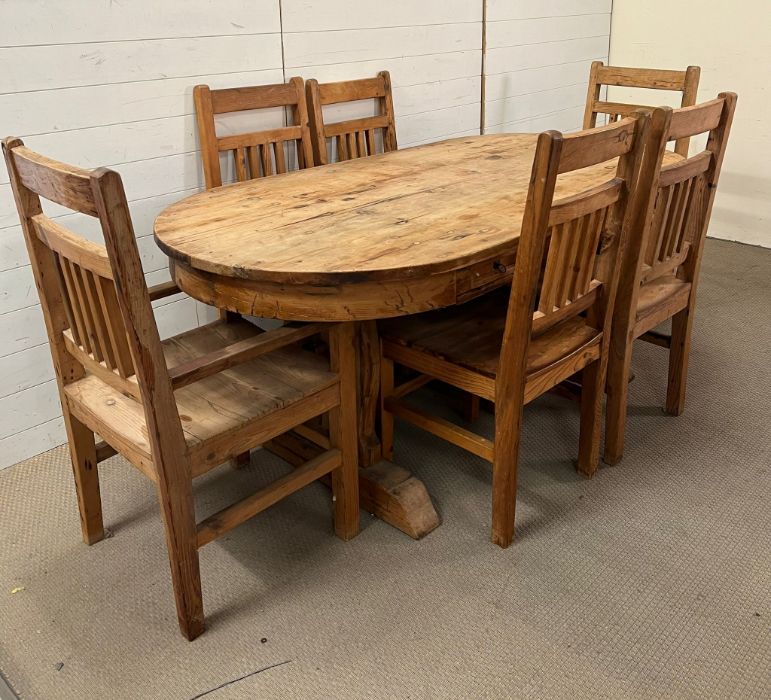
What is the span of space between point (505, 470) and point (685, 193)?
0.91 meters

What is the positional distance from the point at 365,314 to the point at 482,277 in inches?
11.6

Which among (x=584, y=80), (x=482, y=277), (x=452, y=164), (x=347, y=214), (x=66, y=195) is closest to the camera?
(x=66, y=195)

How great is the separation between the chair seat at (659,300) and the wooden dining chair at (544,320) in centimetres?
22

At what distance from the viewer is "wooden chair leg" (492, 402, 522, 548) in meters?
1.72

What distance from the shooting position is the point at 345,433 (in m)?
1.77

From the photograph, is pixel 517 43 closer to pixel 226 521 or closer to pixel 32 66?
pixel 32 66

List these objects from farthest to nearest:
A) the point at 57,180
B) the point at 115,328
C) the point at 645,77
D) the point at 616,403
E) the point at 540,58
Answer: the point at 540,58, the point at 645,77, the point at 616,403, the point at 115,328, the point at 57,180

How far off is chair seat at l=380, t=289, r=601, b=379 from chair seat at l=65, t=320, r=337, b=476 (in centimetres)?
28

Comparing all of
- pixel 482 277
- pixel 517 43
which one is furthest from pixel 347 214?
pixel 517 43

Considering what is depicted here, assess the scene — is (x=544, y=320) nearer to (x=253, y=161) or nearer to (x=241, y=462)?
(x=241, y=462)

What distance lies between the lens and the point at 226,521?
1.58m

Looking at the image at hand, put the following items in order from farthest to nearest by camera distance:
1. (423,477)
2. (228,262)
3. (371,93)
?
(371,93) → (423,477) → (228,262)

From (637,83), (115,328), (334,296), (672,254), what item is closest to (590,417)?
(672,254)

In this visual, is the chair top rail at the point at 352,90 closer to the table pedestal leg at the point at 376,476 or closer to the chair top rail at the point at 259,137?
the chair top rail at the point at 259,137
